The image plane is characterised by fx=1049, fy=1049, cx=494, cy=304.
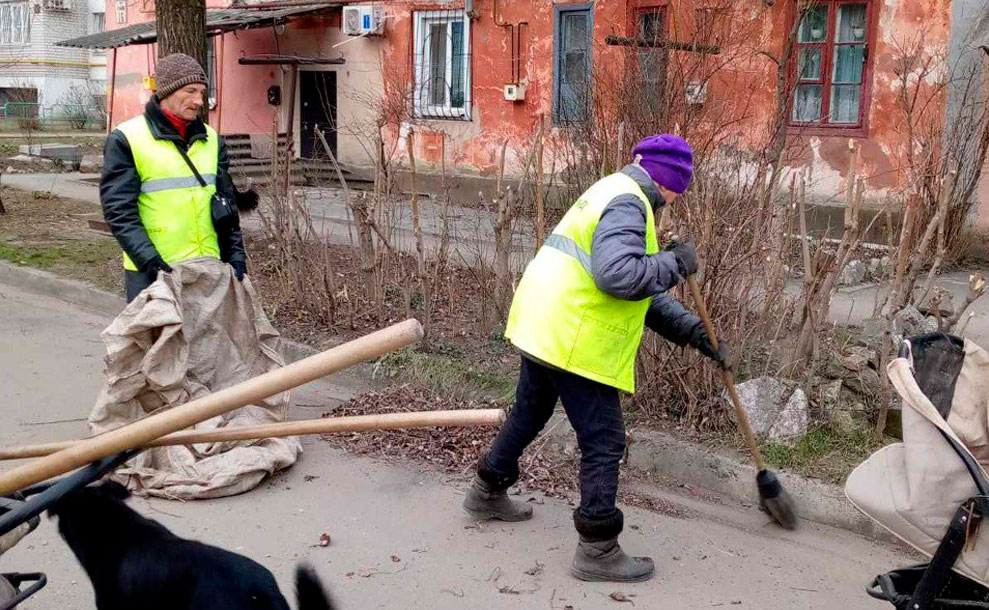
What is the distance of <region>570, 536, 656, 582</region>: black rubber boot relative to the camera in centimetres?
411

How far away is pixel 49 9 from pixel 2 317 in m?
34.0

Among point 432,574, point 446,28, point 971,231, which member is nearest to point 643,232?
point 432,574

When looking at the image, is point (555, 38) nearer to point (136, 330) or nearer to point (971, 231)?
point (971, 231)

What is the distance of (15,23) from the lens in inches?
1599

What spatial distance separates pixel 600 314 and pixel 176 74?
2.51 m

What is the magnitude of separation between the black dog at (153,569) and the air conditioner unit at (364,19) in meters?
14.8

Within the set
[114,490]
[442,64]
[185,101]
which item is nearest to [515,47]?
[442,64]

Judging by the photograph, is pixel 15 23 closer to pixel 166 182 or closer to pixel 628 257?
pixel 166 182

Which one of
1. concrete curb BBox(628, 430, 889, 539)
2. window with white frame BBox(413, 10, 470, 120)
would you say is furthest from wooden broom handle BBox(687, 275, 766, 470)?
window with white frame BBox(413, 10, 470, 120)

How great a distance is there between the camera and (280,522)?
468 cm

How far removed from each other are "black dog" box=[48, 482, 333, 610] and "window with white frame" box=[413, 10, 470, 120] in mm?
13531

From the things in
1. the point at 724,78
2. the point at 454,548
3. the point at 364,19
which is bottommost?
the point at 454,548

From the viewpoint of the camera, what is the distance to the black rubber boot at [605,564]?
411 centimetres

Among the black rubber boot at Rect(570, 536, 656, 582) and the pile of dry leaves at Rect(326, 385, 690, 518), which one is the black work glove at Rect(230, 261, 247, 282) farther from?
the black rubber boot at Rect(570, 536, 656, 582)
